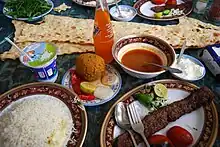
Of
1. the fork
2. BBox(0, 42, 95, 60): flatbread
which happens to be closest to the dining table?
BBox(0, 42, 95, 60): flatbread

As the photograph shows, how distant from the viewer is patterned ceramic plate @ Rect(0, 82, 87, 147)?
3.17 ft

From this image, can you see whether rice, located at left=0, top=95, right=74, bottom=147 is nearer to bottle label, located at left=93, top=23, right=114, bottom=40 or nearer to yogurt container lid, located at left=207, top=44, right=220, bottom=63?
bottle label, located at left=93, top=23, right=114, bottom=40

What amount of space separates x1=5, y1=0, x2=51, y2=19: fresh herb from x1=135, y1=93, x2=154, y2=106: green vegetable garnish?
3.27ft

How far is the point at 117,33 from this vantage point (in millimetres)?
1451

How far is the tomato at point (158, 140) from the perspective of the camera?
0.89m

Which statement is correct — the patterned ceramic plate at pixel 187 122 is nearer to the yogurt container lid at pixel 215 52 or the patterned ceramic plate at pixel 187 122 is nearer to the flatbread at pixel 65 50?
the yogurt container lid at pixel 215 52

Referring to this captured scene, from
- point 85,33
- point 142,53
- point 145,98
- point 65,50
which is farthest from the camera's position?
point 85,33

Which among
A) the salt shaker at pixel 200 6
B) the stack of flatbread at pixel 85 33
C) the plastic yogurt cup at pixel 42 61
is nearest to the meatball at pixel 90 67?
the plastic yogurt cup at pixel 42 61

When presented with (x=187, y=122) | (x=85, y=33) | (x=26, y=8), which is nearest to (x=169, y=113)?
(x=187, y=122)

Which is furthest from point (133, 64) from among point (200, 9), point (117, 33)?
point (200, 9)

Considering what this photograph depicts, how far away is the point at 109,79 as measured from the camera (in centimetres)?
116

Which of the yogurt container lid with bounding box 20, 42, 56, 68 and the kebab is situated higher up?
the yogurt container lid with bounding box 20, 42, 56, 68

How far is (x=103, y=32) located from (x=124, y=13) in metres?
0.49

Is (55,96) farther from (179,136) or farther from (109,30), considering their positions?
(179,136)
